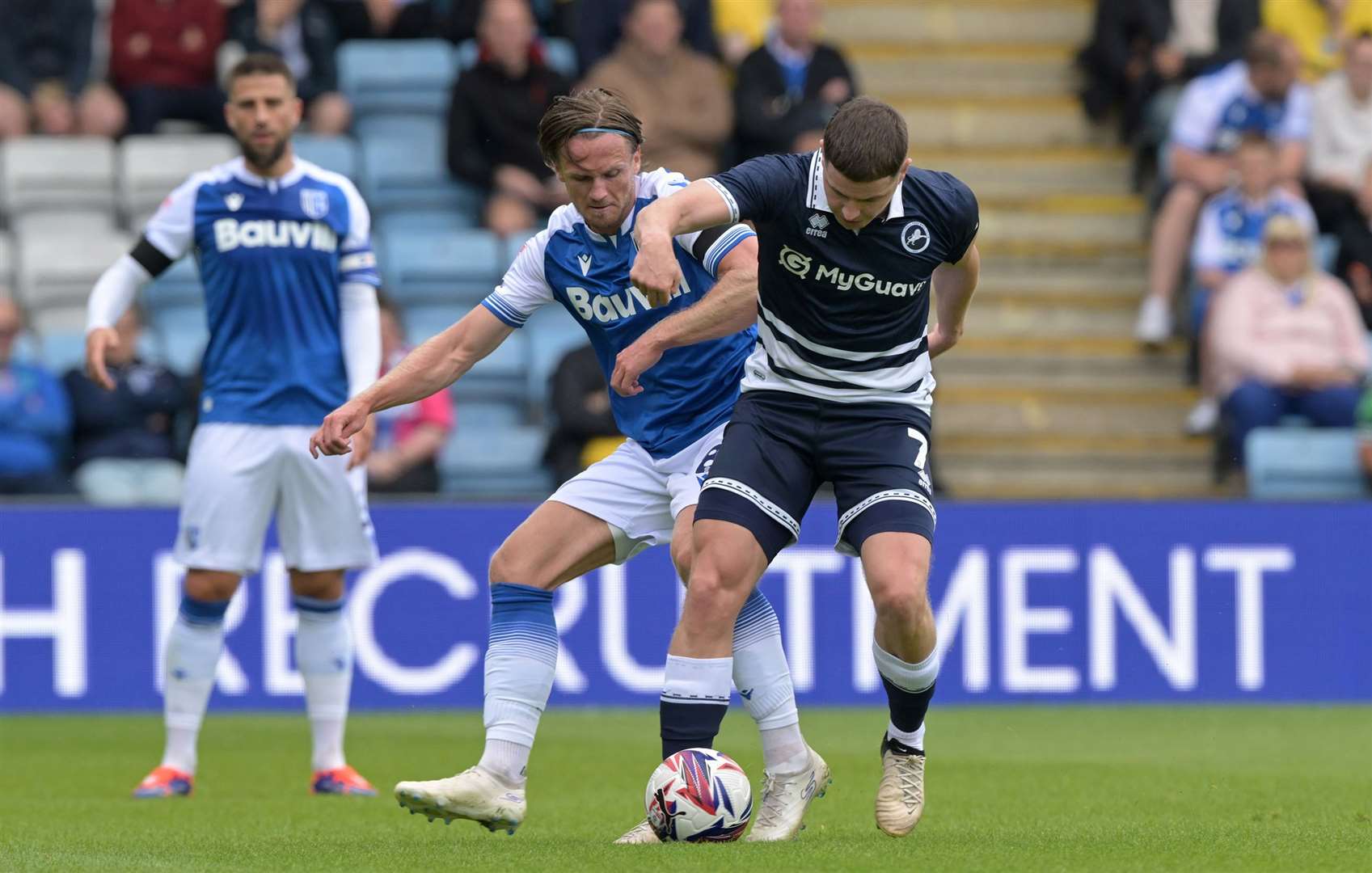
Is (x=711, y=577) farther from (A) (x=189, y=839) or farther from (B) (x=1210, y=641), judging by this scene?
(B) (x=1210, y=641)

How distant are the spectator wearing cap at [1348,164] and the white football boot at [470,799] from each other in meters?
9.91

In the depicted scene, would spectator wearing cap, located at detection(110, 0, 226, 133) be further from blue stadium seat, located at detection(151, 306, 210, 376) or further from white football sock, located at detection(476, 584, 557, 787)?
white football sock, located at detection(476, 584, 557, 787)

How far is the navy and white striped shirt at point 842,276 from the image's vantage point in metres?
6.34

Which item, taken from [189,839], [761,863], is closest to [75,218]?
[189,839]

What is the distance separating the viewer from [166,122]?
14.9 m

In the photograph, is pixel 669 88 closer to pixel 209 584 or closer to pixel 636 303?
pixel 209 584

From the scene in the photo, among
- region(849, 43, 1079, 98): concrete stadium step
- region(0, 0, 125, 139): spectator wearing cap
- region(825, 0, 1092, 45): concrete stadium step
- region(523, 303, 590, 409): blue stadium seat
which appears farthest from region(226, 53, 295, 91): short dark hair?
region(825, 0, 1092, 45): concrete stadium step

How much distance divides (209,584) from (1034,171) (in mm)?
9286

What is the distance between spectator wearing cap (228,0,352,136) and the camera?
14625 millimetres

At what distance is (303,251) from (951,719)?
465 cm

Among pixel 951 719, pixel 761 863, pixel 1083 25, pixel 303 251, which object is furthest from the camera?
pixel 1083 25

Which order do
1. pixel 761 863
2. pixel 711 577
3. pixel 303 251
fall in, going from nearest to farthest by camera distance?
1. pixel 761 863
2. pixel 711 577
3. pixel 303 251

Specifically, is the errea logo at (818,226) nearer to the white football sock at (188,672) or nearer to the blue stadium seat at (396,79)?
the white football sock at (188,672)

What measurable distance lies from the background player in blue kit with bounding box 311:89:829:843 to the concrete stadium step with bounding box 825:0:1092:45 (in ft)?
34.2
